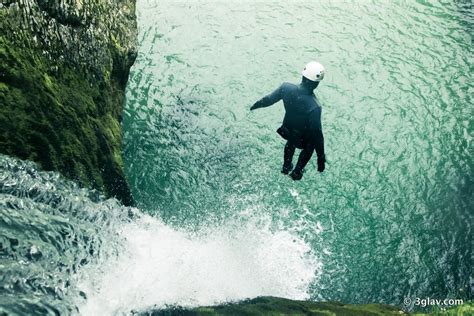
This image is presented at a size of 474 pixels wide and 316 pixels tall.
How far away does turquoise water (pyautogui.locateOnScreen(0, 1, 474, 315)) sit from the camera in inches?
250

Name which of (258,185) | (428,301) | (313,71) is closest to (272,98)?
(313,71)

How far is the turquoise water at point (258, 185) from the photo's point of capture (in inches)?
250

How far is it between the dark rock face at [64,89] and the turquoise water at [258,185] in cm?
46

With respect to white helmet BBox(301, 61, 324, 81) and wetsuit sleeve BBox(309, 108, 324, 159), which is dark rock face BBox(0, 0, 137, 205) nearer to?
wetsuit sleeve BBox(309, 108, 324, 159)

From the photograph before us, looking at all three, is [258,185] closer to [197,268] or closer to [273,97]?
[273,97]

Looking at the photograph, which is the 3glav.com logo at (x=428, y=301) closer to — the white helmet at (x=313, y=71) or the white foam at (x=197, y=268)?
the white foam at (x=197, y=268)

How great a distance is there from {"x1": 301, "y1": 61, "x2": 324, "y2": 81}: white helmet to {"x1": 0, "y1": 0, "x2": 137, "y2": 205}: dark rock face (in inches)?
159

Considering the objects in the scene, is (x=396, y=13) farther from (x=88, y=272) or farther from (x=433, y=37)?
(x=88, y=272)

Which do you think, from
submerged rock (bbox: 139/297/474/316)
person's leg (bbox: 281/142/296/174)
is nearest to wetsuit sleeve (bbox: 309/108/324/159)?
person's leg (bbox: 281/142/296/174)

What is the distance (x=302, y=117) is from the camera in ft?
27.6

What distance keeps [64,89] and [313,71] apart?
433 centimetres

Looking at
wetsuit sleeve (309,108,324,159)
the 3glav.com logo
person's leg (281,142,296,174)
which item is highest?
wetsuit sleeve (309,108,324,159)

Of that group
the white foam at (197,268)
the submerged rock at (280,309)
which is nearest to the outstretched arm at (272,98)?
the white foam at (197,268)

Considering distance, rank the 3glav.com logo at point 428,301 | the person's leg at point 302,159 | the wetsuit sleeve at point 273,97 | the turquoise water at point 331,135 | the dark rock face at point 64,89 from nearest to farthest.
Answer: the dark rock face at point 64,89 → the wetsuit sleeve at point 273,97 → the person's leg at point 302,159 → the 3glav.com logo at point 428,301 → the turquoise water at point 331,135
